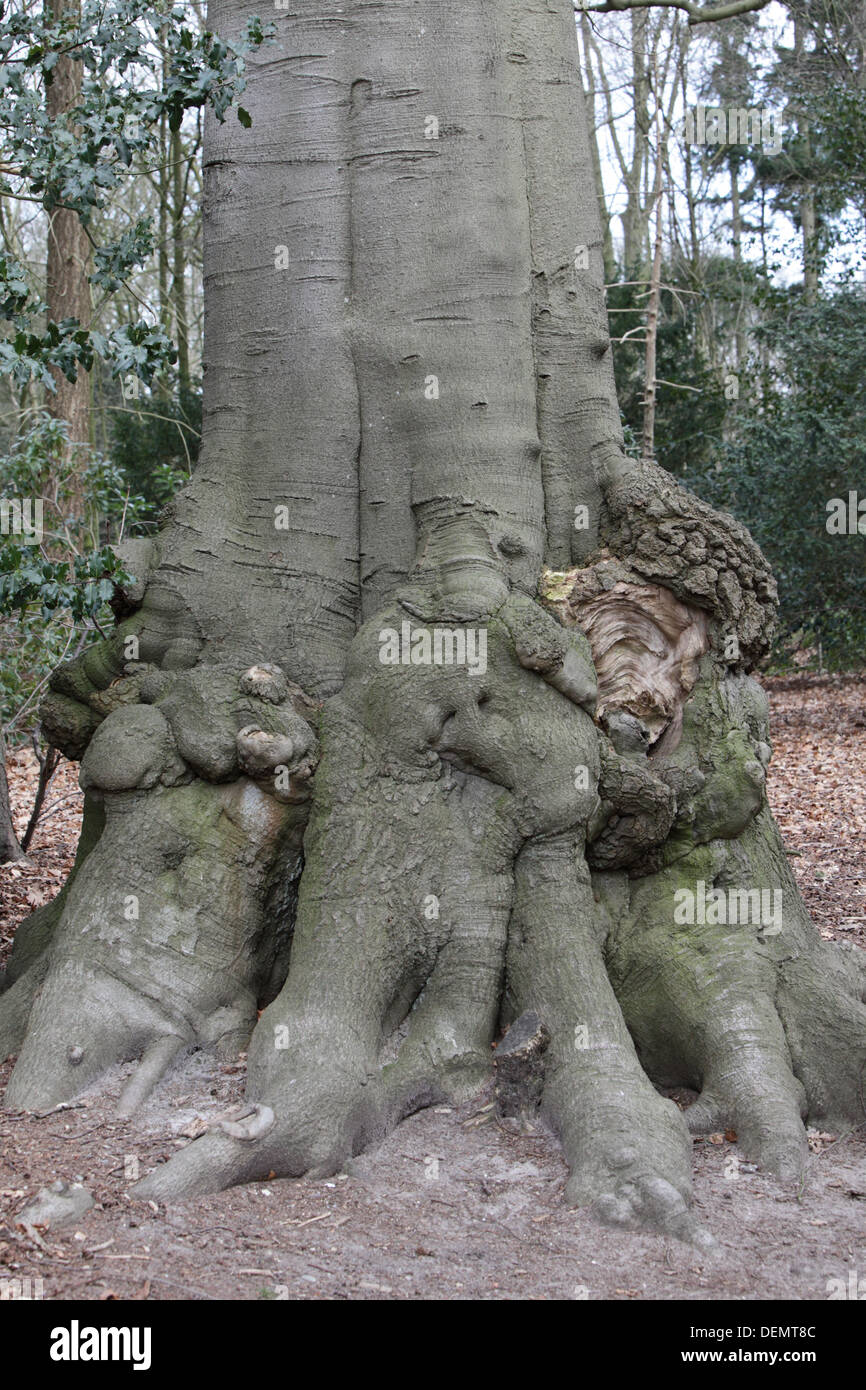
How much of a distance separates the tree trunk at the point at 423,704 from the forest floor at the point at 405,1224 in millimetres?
108

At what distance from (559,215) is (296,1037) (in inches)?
133

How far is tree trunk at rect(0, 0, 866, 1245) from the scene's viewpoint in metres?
3.77

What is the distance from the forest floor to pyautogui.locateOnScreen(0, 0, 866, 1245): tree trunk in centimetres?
11

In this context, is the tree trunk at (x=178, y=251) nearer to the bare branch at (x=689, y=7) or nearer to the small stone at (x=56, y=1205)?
the bare branch at (x=689, y=7)

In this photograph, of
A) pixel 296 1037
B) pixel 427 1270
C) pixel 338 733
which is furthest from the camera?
pixel 338 733

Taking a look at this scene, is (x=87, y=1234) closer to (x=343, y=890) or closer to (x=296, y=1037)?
(x=296, y=1037)

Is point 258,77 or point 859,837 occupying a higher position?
point 258,77

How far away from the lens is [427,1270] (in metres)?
2.88

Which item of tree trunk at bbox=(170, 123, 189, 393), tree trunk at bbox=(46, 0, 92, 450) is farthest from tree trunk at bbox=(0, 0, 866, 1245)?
tree trunk at bbox=(170, 123, 189, 393)

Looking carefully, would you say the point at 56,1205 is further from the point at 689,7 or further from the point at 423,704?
the point at 689,7

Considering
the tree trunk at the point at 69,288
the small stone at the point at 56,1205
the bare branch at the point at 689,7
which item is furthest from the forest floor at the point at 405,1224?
the tree trunk at the point at 69,288

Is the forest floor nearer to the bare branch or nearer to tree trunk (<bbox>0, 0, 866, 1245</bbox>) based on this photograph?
tree trunk (<bbox>0, 0, 866, 1245</bbox>)

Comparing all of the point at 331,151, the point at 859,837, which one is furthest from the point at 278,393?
the point at 859,837

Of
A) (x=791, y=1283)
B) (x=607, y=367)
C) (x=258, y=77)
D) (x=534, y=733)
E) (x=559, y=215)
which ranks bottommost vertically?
(x=791, y=1283)
